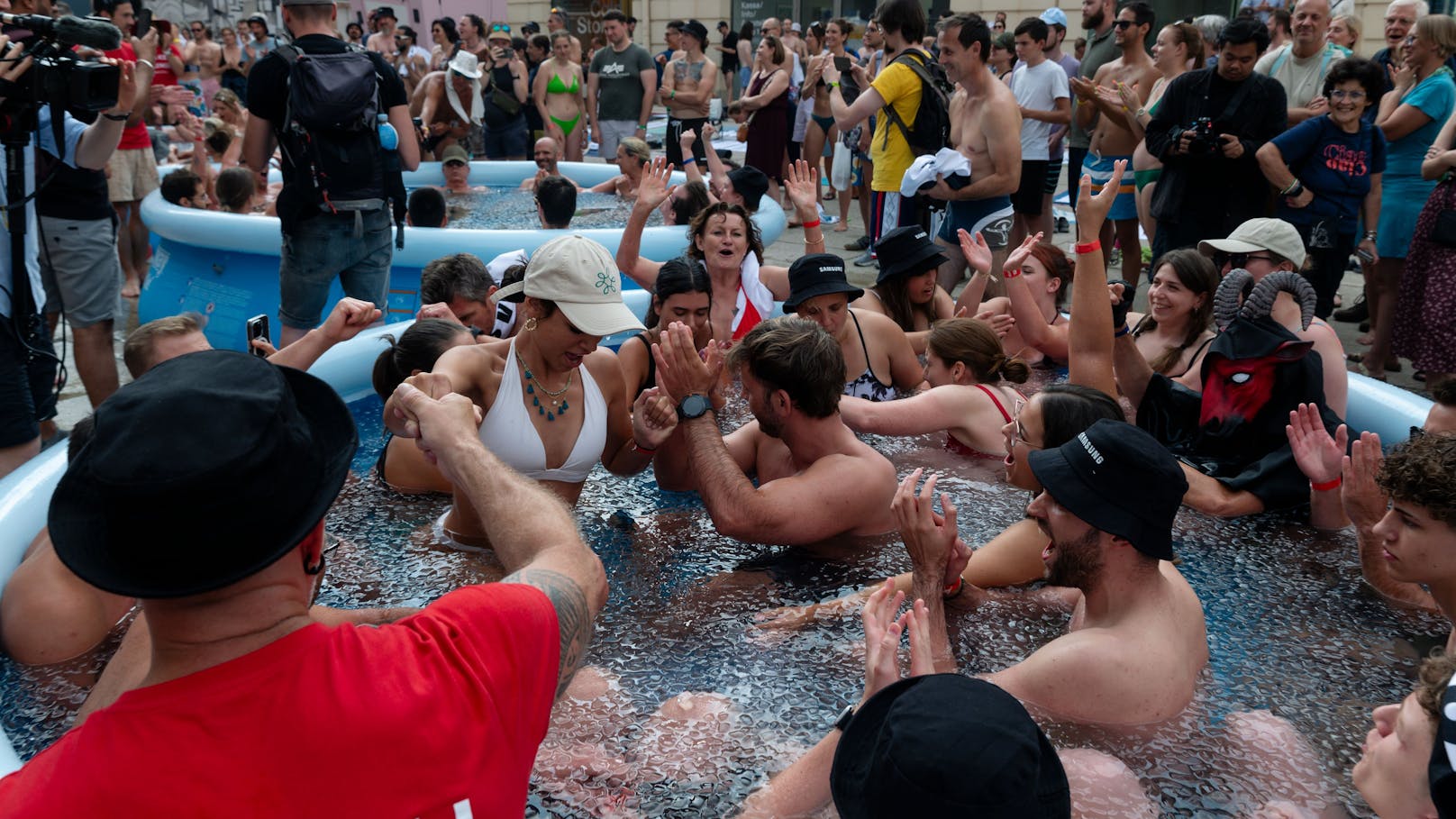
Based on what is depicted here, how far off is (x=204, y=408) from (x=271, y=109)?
3979mm

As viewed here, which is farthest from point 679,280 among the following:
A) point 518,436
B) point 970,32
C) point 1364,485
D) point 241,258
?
point 241,258

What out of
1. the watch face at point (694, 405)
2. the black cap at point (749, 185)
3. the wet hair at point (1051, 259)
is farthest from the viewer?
the black cap at point (749, 185)

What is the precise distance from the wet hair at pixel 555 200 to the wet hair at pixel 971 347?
12.4 feet

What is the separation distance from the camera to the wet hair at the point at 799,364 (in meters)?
3.29

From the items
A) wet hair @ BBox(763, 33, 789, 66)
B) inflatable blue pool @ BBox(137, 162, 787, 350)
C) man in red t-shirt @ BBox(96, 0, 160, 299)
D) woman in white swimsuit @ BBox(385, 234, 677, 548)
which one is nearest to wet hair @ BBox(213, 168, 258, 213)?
inflatable blue pool @ BBox(137, 162, 787, 350)

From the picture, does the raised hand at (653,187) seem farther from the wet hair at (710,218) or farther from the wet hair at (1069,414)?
the wet hair at (1069,414)

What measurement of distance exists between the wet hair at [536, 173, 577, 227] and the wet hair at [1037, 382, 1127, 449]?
4.82 meters

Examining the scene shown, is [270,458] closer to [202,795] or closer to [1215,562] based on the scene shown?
[202,795]

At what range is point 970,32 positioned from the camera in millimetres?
5906

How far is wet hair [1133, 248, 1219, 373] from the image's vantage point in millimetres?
4383

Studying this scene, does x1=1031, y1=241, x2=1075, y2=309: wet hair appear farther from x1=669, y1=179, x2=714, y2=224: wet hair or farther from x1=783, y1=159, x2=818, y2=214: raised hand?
x1=669, y1=179, x2=714, y2=224: wet hair

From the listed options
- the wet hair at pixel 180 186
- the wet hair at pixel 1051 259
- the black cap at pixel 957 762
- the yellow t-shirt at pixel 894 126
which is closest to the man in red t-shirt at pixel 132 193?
the wet hair at pixel 180 186

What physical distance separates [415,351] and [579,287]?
888mm

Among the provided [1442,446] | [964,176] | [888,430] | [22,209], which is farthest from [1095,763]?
[964,176]
